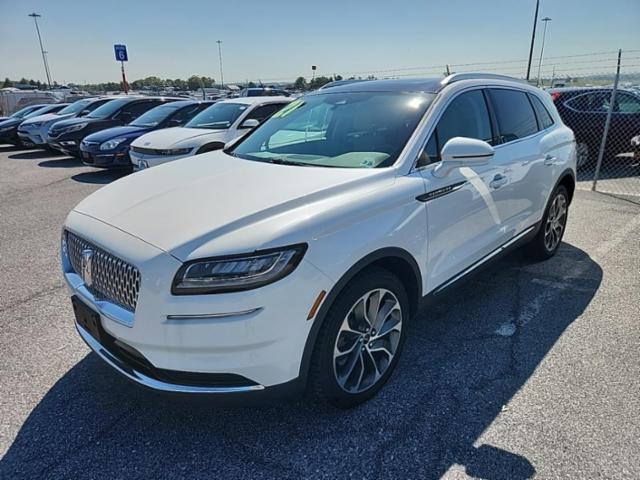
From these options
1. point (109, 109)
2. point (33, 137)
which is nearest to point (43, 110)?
point (33, 137)

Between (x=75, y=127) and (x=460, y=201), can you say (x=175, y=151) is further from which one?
(x=460, y=201)

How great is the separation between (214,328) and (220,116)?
7.43 metres

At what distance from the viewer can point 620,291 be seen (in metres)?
4.02

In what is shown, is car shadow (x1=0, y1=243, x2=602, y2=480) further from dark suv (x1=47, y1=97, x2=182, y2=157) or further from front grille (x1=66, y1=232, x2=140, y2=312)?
dark suv (x1=47, y1=97, x2=182, y2=157)

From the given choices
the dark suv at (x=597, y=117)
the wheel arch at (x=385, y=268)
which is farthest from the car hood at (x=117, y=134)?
the dark suv at (x=597, y=117)

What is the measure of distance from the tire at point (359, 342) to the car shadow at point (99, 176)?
8192mm

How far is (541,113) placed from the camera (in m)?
4.38

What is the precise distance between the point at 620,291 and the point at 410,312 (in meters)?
2.40

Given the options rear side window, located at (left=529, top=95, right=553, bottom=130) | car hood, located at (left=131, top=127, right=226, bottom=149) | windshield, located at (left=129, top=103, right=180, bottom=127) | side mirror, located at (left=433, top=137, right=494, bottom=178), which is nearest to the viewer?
side mirror, located at (left=433, top=137, right=494, bottom=178)

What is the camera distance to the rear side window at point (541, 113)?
4303mm

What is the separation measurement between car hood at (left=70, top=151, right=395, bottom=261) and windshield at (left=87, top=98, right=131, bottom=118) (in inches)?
412

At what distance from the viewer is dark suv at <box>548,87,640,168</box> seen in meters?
9.52

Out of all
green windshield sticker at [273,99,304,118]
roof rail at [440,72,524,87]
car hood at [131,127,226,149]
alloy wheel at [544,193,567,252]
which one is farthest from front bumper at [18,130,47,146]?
alloy wheel at [544,193,567,252]

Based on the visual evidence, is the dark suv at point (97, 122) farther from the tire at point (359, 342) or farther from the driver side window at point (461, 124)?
the tire at point (359, 342)
